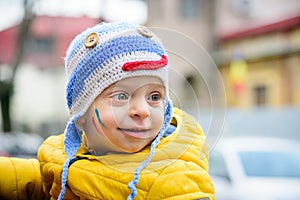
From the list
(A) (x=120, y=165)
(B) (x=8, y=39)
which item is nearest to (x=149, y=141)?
(A) (x=120, y=165)

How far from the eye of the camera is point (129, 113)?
119cm

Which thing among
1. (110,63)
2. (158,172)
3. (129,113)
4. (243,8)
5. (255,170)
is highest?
(243,8)

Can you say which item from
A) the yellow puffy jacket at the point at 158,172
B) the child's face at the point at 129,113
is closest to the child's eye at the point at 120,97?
the child's face at the point at 129,113

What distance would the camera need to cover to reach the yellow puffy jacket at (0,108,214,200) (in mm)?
1195

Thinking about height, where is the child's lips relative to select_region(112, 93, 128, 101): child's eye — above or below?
below

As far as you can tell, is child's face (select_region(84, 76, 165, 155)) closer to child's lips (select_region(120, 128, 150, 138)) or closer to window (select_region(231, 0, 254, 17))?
child's lips (select_region(120, 128, 150, 138))

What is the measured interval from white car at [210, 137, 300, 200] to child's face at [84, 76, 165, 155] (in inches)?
153

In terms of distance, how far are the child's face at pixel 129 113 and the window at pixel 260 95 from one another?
57.6ft

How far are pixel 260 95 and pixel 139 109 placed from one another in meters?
18.0

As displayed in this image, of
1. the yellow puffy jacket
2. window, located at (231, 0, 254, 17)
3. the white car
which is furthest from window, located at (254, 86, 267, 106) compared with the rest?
the yellow puffy jacket

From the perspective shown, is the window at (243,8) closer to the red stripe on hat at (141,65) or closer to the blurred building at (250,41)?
the blurred building at (250,41)

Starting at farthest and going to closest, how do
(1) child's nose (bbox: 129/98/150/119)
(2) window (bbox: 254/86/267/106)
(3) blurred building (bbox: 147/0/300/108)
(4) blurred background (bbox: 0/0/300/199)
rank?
(2) window (bbox: 254/86/267/106) → (3) blurred building (bbox: 147/0/300/108) → (4) blurred background (bbox: 0/0/300/199) → (1) child's nose (bbox: 129/98/150/119)

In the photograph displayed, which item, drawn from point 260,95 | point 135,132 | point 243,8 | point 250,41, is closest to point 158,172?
point 135,132

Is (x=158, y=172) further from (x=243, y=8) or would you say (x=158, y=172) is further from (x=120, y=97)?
(x=243, y=8)
